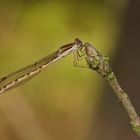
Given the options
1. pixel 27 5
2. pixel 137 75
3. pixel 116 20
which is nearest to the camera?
pixel 137 75

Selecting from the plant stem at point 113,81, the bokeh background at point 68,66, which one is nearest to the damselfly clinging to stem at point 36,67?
the plant stem at point 113,81

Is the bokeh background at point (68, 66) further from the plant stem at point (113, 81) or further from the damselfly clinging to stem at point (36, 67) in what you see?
the plant stem at point (113, 81)

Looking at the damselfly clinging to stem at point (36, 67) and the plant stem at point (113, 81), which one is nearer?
the plant stem at point (113, 81)

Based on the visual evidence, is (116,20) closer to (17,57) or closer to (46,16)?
(46,16)

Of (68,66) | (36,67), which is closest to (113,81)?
(36,67)

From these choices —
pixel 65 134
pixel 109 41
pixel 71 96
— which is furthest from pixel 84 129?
pixel 109 41

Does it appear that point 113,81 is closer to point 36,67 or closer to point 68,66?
point 36,67
